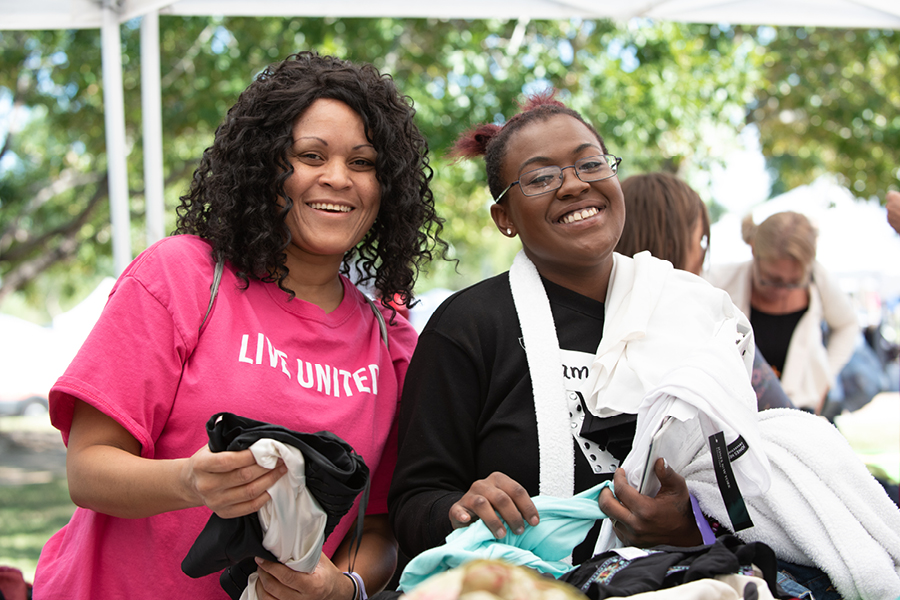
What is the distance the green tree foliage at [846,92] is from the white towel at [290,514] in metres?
9.72

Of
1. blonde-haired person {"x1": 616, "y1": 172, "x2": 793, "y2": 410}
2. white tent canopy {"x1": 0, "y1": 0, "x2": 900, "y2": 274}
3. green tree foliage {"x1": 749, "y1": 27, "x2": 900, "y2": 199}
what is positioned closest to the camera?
blonde-haired person {"x1": 616, "y1": 172, "x2": 793, "y2": 410}

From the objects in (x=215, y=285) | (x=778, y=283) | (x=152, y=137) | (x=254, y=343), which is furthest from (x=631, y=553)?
(x=778, y=283)

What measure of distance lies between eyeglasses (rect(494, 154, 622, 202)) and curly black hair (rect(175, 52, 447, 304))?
1.23 feet

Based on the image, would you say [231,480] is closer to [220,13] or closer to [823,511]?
[823,511]

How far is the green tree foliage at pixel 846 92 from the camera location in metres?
10.2

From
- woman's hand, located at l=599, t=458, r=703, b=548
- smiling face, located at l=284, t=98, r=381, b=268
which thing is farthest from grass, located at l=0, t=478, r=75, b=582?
woman's hand, located at l=599, t=458, r=703, b=548

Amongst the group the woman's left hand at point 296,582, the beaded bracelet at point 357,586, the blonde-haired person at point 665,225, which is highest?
the blonde-haired person at point 665,225

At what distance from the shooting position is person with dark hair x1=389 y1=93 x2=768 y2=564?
5.35 feet

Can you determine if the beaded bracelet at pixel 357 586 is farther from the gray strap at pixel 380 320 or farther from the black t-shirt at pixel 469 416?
the gray strap at pixel 380 320

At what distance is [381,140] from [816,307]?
3.50 meters

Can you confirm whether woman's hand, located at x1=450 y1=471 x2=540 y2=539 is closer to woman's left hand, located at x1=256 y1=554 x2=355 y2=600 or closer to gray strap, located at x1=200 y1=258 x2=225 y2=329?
woman's left hand, located at x1=256 y1=554 x2=355 y2=600

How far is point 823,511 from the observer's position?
1604 mm

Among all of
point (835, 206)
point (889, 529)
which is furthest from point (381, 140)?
point (835, 206)

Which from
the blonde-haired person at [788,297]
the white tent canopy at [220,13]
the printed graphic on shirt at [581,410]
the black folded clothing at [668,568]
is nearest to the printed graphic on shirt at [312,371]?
the printed graphic on shirt at [581,410]
